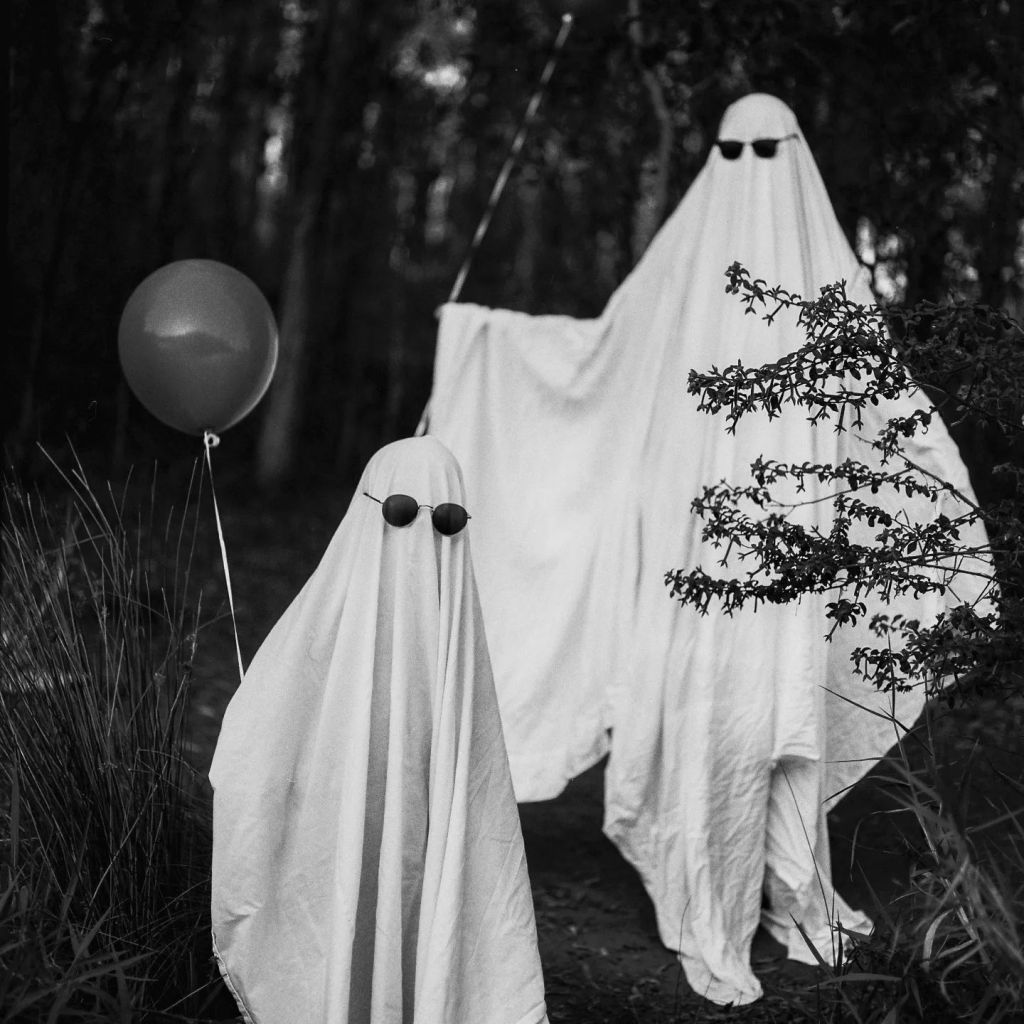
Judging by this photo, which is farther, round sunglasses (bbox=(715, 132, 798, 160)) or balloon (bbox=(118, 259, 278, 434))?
round sunglasses (bbox=(715, 132, 798, 160))

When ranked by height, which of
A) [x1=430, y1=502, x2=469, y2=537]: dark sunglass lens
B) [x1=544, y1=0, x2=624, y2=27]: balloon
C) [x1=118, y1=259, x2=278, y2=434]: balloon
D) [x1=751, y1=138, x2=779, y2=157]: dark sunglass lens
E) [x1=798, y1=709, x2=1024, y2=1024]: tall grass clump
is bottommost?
[x1=798, y1=709, x2=1024, y2=1024]: tall grass clump

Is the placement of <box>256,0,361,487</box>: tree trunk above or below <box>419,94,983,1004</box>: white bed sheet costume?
above

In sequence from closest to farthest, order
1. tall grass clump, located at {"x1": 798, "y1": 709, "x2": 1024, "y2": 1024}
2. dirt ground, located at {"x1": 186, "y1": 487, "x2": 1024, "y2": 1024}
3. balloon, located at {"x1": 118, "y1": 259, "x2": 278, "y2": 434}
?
tall grass clump, located at {"x1": 798, "y1": 709, "x2": 1024, "y2": 1024}, dirt ground, located at {"x1": 186, "y1": 487, "x2": 1024, "y2": 1024}, balloon, located at {"x1": 118, "y1": 259, "x2": 278, "y2": 434}

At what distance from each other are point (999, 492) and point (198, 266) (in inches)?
165

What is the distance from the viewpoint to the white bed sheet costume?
12.2ft

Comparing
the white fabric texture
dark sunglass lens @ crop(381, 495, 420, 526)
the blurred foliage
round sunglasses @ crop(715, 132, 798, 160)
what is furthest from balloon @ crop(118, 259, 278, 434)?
the blurred foliage

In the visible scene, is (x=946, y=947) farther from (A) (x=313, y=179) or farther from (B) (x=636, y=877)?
(A) (x=313, y=179)

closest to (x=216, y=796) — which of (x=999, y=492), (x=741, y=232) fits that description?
(x=741, y=232)

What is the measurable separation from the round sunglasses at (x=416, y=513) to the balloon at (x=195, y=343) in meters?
1.25

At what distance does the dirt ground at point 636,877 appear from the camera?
334 cm

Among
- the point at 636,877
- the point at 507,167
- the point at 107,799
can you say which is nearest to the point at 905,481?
the point at 107,799

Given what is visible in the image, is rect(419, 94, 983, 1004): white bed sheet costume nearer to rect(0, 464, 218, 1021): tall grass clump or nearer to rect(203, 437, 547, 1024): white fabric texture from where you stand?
rect(203, 437, 547, 1024): white fabric texture

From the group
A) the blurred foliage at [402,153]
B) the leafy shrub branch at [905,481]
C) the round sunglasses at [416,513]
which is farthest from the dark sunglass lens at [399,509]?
the blurred foliage at [402,153]

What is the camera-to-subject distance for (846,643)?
3.86m
